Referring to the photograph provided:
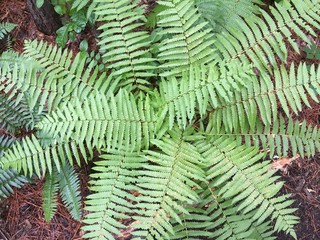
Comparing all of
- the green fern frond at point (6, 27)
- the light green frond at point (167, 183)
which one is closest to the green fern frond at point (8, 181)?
the light green frond at point (167, 183)

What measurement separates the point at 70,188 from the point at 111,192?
0.67m

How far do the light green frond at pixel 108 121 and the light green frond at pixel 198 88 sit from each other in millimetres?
204

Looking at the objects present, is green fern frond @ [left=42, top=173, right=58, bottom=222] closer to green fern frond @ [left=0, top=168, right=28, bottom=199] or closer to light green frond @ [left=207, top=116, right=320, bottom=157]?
green fern frond @ [left=0, top=168, right=28, bottom=199]

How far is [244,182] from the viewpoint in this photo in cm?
335

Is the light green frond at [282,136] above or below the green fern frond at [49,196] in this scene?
above

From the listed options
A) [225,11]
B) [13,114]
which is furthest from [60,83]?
[225,11]

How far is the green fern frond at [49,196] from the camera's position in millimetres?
3882

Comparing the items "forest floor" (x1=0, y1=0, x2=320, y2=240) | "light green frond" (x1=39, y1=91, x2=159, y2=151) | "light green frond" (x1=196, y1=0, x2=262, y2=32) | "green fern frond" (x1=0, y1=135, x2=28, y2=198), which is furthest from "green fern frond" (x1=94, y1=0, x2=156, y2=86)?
"green fern frond" (x1=0, y1=135, x2=28, y2=198)

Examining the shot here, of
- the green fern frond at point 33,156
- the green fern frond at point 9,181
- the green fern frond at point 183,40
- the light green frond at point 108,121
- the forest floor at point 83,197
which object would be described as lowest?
the forest floor at point 83,197

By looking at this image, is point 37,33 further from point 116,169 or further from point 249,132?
point 249,132

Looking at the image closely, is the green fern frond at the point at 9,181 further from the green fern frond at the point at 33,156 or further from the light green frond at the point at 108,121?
the light green frond at the point at 108,121

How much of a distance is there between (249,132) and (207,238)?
3.59 ft

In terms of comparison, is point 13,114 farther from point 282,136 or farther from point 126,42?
point 282,136

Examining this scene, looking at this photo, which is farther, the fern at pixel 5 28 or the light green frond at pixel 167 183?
the fern at pixel 5 28
